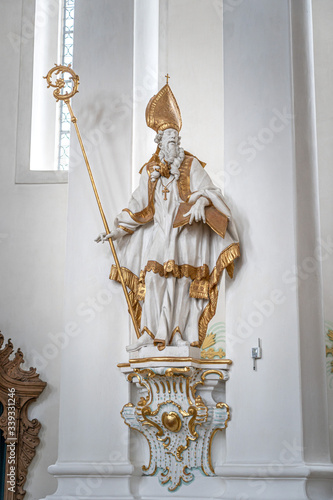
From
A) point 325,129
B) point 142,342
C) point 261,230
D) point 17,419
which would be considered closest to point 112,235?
point 142,342

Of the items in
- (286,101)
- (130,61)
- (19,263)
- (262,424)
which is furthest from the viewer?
(19,263)

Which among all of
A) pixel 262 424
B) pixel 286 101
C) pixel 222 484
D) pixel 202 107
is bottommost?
pixel 222 484

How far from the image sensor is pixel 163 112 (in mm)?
6656

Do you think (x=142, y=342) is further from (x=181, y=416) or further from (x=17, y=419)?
(x=17, y=419)

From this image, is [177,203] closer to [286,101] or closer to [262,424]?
[286,101]

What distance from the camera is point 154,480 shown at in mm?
6207

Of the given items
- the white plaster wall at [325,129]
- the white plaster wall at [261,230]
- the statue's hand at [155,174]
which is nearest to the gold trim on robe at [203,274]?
the white plaster wall at [261,230]

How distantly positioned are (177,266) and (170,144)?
1.02 meters

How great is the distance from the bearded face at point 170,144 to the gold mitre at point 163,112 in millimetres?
66

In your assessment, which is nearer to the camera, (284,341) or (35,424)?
(284,341)

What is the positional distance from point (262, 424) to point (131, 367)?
107 cm

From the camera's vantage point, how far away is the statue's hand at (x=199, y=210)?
6.20 metres

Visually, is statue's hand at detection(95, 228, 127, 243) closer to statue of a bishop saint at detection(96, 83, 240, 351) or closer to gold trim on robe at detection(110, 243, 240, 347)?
statue of a bishop saint at detection(96, 83, 240, 351)

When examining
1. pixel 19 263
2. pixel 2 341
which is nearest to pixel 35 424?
pixel 2 341
